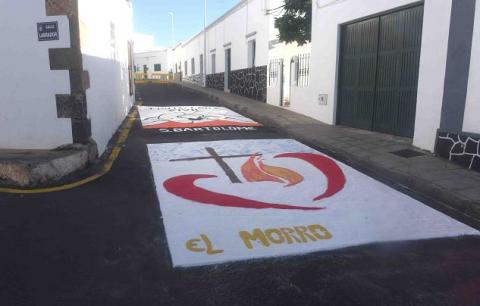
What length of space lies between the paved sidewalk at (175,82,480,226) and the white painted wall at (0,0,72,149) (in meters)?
4.88

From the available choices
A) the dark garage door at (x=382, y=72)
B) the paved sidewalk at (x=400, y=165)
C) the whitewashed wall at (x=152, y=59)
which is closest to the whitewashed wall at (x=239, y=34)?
the dark garage door at (x=382, y=72)

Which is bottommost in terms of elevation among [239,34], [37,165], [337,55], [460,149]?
[37,165]

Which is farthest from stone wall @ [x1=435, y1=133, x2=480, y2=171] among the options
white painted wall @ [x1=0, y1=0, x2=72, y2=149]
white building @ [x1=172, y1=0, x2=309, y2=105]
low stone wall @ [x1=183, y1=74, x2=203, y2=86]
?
low stone wall @ [x1=183, y1=74, x2=203, y2=86]

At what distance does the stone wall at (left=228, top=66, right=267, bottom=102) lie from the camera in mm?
17481

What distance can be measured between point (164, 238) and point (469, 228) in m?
3.21

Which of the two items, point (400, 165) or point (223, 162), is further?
point (223, 162)

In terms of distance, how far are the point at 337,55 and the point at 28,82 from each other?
7.25 metres

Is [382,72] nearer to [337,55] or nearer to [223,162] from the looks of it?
[337,55]

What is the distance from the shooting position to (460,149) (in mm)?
6258

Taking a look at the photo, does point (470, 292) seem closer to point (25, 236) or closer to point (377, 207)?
point (377, 207)

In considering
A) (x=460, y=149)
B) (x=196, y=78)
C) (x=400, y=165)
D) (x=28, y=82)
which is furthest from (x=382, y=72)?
(x=196, y=78)

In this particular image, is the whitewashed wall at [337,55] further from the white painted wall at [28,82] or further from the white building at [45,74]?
the white painted wall at [28,82]

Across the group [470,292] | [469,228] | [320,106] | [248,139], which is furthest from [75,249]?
[320,106]

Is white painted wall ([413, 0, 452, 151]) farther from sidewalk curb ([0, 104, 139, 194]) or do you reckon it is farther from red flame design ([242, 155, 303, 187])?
sidewalk curb ([0, 104, 139, 194])
